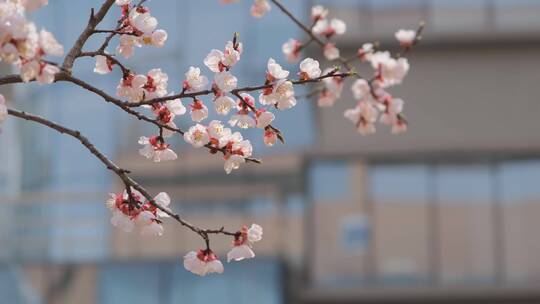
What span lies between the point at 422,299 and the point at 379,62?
581 inches

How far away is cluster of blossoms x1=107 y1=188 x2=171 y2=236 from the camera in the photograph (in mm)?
4672

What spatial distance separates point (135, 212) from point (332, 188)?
15.7 m

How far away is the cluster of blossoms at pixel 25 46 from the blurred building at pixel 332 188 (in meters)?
15.9

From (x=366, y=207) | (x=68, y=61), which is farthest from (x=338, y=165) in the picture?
(x=68, y=61)

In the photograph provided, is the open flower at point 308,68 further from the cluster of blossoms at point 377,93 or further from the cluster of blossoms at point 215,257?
the cluster of blossoms at point 377,93

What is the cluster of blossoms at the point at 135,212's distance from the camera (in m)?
4.67

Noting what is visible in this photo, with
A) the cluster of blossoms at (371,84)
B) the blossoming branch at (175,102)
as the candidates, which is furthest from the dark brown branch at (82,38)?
the cluster of blossoms at (371,84)

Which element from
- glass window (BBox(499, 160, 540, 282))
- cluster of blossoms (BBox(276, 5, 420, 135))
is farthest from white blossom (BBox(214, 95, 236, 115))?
glass window (BBox(499, 160, 540, 282))

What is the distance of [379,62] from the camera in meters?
5.72

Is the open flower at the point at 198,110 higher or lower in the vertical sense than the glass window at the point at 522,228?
lower

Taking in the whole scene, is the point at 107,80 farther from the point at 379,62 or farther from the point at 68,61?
the point at 68,61

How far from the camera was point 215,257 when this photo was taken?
189 inches

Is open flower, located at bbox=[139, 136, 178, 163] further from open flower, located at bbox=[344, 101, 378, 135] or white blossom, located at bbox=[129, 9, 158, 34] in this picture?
open flower, located at bbox=[344, 101, 378, 135]

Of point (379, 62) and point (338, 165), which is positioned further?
point (338, 165)
